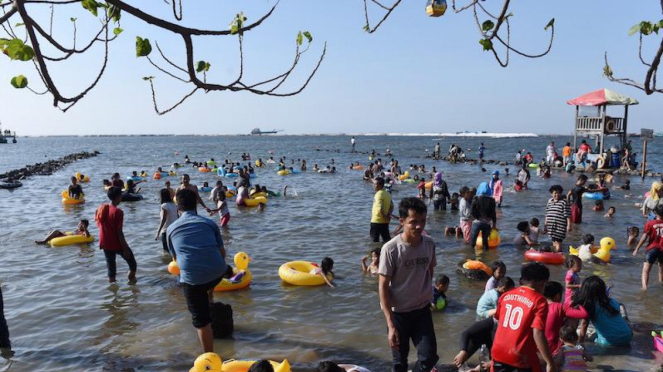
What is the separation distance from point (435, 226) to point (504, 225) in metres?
2.24

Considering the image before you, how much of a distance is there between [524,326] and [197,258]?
3369 millimetres

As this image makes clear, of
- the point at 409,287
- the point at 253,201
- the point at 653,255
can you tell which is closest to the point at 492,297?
the point at 409,287

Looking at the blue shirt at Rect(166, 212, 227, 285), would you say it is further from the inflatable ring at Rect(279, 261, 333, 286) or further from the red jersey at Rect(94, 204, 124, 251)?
the inflatable ring at Rect(279, 261, 333, 286)

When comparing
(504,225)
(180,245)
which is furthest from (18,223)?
(504,225)

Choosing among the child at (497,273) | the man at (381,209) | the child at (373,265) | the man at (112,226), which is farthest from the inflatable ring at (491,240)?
the man at (112,226)

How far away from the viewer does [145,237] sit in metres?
14.0

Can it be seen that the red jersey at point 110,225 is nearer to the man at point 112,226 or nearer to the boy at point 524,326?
the man at point 112,226

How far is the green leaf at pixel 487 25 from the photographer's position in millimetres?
3447

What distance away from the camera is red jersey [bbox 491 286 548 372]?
13.5 ft

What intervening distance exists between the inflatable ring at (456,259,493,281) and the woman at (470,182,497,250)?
201 cm

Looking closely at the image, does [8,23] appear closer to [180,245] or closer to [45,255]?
[180,245]

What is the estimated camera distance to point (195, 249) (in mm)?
5371

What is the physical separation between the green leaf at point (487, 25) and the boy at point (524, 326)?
83.1 inches

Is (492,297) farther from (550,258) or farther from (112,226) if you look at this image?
(112,226)
